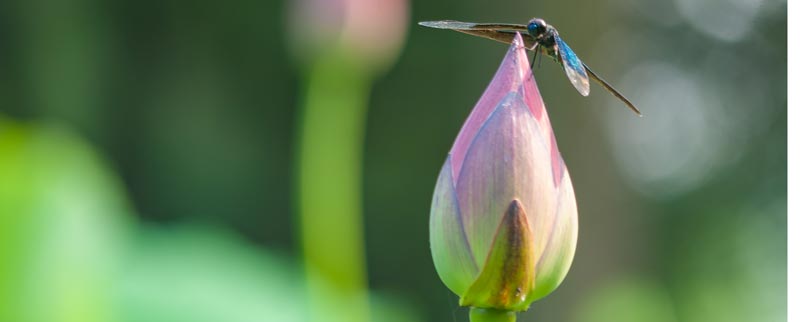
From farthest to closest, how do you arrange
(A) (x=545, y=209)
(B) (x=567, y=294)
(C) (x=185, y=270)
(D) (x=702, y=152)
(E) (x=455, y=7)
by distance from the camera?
(D) (x=702, y=152) < (E) (x=455, y=7) < (B) (x=567, y=294) < (C) (x=185, y=270) < (A) (x=545, y=209)

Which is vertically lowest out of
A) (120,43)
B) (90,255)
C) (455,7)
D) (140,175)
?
(140,175)

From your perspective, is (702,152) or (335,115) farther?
(702,152)

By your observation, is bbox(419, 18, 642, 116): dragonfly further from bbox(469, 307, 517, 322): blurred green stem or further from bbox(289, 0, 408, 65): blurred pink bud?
bbox(289, 0, 408, 65): blurred pink bud

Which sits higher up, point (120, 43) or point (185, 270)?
point (120, 43)

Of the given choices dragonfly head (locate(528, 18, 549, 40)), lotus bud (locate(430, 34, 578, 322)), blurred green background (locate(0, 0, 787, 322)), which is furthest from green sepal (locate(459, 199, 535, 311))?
blurred green background (locate(0, 0, 787, 322))

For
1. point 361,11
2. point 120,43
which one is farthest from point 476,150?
point 120,43

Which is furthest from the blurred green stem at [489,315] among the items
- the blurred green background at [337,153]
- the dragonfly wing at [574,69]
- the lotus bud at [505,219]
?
the blurred green background at [337,153]

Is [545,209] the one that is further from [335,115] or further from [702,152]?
[702,152]

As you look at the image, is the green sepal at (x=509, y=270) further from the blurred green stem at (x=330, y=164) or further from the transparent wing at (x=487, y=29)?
the blurred green stem at (x=330, y=164)
